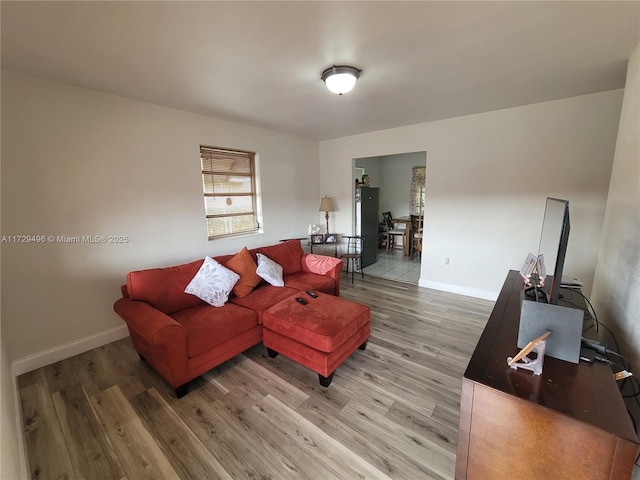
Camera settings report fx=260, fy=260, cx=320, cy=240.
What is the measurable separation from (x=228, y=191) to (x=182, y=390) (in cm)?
265

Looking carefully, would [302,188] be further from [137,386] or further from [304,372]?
[137,386]

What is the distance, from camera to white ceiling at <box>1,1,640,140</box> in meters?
1.46

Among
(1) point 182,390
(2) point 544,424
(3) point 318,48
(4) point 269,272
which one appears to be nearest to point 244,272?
(4) point 269,272

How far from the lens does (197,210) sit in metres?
3.35

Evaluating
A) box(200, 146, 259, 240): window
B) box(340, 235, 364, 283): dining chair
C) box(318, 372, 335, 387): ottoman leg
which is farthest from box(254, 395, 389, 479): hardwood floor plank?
box(340, 235, 364, 283): dining chair

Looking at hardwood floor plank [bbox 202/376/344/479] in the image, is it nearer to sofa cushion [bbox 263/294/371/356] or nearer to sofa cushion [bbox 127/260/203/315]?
sofa cushion [bbox 263/294/371/356]

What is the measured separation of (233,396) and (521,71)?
140 inches

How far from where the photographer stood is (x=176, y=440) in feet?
5.32

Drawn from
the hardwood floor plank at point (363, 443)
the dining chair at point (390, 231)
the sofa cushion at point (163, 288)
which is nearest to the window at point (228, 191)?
the sofa cushion at point (163, 288)

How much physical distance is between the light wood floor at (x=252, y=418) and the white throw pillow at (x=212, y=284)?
61 cm

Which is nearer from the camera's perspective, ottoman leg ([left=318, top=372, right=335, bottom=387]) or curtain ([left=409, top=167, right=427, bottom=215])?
ottoman leg ([left=318, top=372, right=335, bottom=387])

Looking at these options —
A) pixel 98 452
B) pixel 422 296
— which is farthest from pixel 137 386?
pixel 422 296

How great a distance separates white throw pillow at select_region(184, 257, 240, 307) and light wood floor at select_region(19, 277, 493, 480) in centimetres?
61

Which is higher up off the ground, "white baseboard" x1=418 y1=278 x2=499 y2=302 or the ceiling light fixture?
the ceiling light fixture
